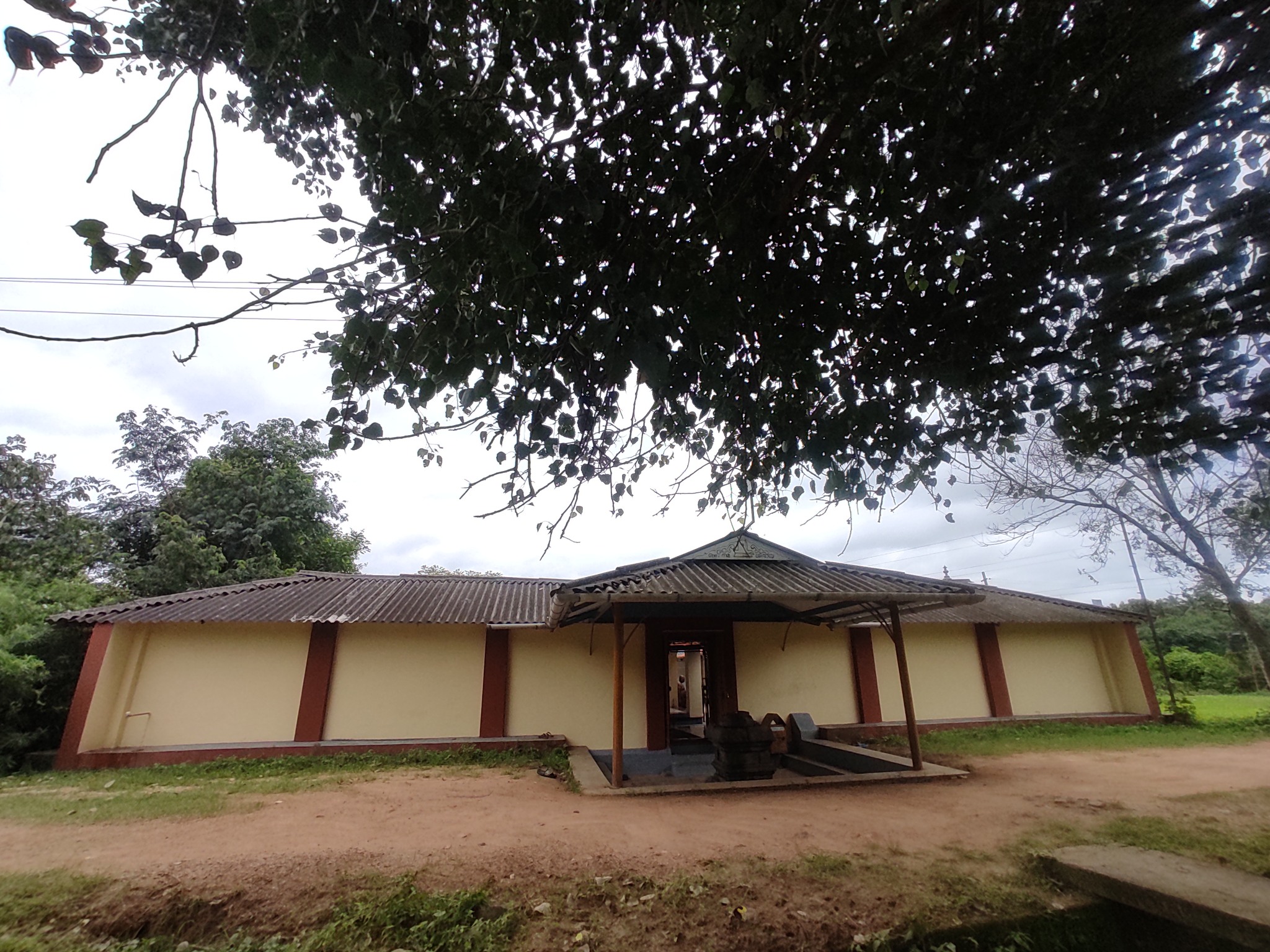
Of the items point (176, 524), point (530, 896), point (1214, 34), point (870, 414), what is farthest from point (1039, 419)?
point (176, 524)

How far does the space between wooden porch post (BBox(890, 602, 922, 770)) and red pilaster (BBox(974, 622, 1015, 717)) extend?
594cm

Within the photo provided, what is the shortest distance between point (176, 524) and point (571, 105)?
17264 mm

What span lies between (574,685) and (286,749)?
5071 mm

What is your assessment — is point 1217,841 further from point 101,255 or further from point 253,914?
point 101,255

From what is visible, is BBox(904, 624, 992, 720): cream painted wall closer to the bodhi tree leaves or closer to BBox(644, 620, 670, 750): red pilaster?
BBox(644, 620, 670, 750): red pilaster

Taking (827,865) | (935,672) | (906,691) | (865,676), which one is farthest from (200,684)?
(935,672)

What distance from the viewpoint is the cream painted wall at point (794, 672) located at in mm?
11773

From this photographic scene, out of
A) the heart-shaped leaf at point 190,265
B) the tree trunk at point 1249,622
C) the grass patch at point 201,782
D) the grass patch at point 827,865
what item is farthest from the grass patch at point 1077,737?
the heart-shaped leaf at point 190,265

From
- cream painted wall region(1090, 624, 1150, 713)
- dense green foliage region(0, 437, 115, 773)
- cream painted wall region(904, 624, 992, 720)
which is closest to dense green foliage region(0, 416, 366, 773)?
dense green foliage region(0, 437, 115, 773)

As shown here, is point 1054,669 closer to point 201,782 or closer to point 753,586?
point 753,586

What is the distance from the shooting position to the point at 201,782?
8.50m

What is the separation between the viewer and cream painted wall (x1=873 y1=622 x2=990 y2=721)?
12.5 meters

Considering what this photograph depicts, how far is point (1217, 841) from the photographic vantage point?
4887 mm

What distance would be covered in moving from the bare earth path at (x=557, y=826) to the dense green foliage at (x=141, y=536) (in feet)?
19.9
